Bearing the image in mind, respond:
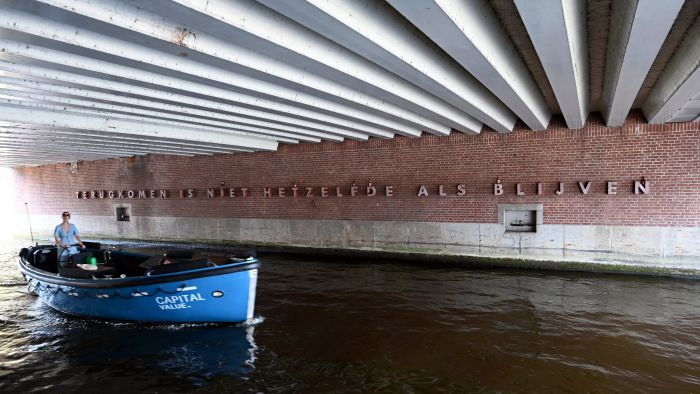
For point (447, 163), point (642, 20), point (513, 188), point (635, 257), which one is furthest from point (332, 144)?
point (642, 20)

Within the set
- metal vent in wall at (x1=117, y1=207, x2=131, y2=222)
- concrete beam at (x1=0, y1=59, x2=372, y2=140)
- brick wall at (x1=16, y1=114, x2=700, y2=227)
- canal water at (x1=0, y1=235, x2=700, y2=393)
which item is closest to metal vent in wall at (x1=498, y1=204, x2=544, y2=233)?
brick wall at (x1=16, y1=114, x2=700, y2=227)

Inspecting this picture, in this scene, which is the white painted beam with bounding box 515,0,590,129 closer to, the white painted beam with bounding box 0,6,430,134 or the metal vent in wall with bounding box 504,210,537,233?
the white painted beam with bounding box 0,6,430,134

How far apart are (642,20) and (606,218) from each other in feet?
24.1

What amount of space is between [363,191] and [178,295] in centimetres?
668

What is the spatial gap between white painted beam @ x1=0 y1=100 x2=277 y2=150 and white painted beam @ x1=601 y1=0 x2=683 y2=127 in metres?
8.73

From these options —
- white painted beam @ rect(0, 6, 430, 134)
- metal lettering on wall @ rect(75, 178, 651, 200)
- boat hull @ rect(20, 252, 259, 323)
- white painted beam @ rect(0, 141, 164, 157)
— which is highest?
white painted beam @ rect(0, 6, 430, 134)

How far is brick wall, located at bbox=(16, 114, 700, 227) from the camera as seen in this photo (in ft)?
29.6

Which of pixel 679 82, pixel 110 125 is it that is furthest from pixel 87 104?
pixel 679 82

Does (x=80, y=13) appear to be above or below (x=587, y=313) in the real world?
above

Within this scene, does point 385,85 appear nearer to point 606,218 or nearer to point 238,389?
point 238,389

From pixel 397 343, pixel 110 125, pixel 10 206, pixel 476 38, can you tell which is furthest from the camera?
pixel 10 206

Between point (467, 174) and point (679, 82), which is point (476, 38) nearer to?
point (679, 82)

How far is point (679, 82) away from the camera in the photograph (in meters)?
5.50

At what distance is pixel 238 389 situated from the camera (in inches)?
191
